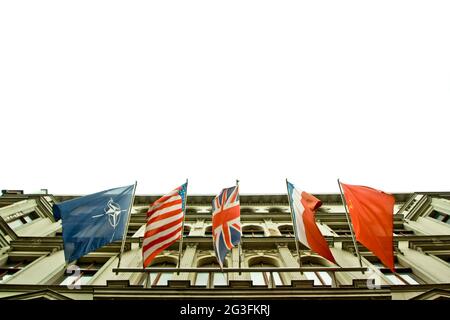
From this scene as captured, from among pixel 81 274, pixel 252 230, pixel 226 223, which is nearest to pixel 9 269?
pixel 81 274

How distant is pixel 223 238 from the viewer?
10.8 metres

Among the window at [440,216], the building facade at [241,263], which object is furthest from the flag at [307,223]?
the window at [440,216]

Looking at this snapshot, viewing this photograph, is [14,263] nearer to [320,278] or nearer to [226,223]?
[226,223]

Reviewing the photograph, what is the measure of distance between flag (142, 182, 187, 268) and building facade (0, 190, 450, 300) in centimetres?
85

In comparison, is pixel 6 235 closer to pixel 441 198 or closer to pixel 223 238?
pixel 223 238

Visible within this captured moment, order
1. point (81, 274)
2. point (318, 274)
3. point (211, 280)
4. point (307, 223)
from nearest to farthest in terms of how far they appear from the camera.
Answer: point (307, 223) → point (211, 280) → point (318, 274) → point (81, 274)

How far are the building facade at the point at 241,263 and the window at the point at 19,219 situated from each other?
3.4 inches

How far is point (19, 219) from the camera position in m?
22.9

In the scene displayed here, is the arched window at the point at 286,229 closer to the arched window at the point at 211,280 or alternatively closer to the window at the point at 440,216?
the arched window at the point at 211,280

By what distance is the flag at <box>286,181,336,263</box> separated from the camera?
1008cm

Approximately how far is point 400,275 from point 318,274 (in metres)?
4.87
